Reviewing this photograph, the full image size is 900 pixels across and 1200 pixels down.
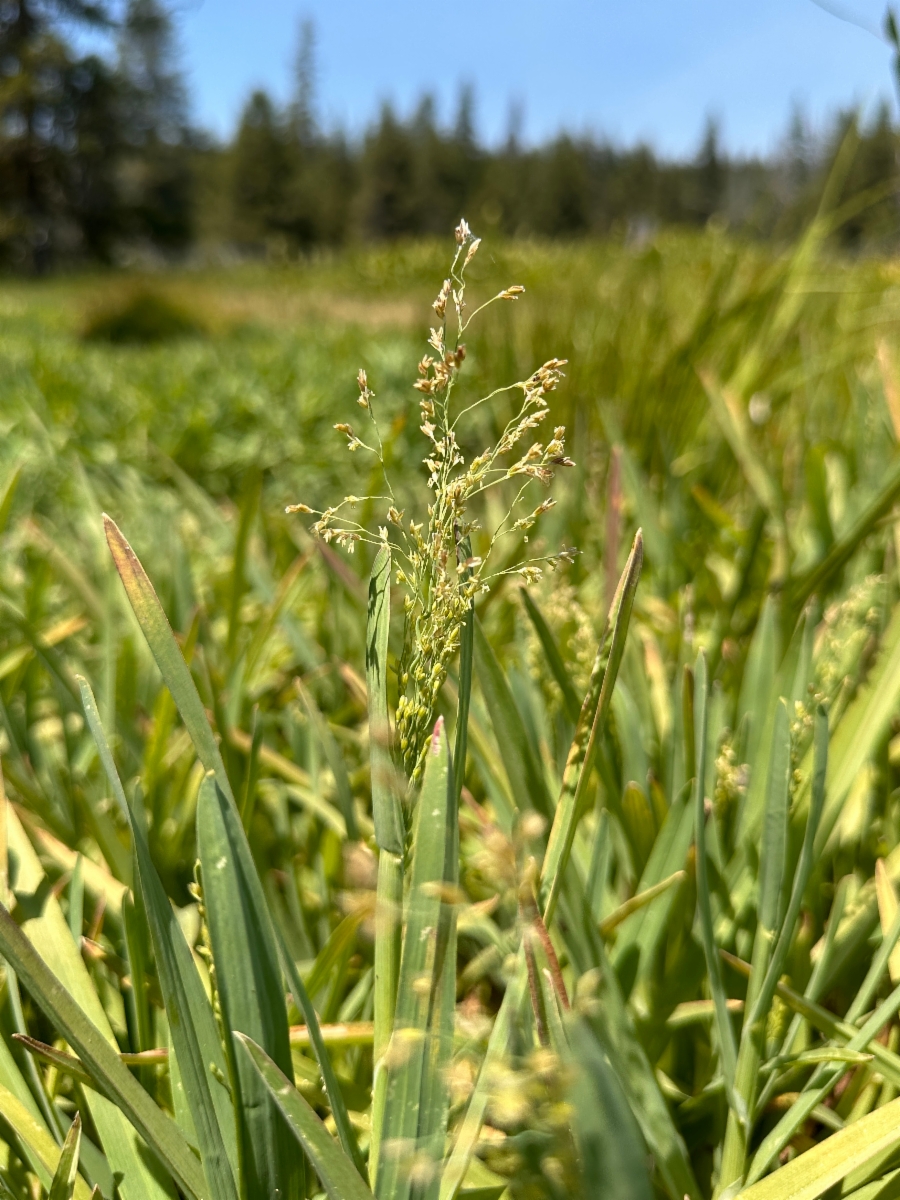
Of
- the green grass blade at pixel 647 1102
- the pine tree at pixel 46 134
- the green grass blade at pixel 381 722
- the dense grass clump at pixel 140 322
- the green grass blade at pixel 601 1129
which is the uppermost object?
the pine tree at pixel 46 134

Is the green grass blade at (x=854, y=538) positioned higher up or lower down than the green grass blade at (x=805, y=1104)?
higher up

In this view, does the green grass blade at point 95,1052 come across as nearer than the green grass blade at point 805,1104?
Yes

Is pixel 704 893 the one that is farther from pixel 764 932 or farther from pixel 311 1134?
pixel 311 1134

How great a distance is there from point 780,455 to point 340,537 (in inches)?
54.1

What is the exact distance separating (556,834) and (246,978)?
0.16 meters

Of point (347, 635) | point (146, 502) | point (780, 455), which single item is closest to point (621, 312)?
point (780, 455)

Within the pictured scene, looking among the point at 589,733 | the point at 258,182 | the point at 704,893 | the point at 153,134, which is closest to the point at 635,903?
the point at 704,893

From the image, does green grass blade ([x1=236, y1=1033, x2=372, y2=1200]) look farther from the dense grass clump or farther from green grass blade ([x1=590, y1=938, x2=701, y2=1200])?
the dense grass clump

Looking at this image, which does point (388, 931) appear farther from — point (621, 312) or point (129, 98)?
point (129, 98)

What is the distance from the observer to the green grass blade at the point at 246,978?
351 millimetres

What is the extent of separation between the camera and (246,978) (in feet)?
1.21

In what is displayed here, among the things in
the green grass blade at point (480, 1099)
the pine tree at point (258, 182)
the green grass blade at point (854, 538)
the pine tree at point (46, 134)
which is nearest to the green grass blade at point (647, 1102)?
the green grass blade at point (480, 1099)

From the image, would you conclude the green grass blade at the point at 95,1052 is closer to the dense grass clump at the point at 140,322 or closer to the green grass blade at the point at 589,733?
the green grass blade at the point at 589,733

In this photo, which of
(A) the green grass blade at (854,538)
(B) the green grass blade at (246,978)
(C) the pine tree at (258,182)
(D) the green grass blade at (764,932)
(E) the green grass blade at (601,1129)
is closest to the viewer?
(E) the green grass blade at (601,1129)
